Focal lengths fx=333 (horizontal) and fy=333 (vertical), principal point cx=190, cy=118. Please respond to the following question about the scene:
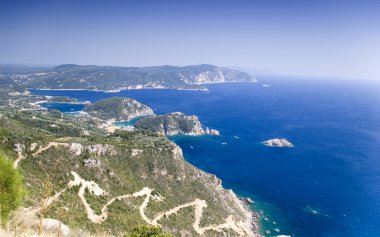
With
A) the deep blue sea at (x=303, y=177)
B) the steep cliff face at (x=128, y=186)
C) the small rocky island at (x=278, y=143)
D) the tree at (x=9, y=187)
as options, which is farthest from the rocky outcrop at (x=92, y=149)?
the small rocky island at (x=278, y=143)

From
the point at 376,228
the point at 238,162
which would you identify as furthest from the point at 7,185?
the point at 238,162

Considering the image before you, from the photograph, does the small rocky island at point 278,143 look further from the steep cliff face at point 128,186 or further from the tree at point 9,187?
the tree at point 9,187

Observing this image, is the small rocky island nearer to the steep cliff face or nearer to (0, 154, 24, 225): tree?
the steep cliff face

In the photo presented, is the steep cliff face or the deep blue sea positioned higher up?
the steep cliff face

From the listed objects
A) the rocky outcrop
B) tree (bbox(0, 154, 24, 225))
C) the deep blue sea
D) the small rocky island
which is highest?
tree (bbox(0, 154, 24, 225))

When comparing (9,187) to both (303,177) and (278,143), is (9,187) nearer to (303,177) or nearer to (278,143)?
(303,177)

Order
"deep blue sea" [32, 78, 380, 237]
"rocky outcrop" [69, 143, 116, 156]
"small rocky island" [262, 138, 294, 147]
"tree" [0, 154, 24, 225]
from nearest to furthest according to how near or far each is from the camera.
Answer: "tree" [0, 154, 24, 225] → "rocky outcrop" [69, 143, 116, 156] → "deep blue sea" [32, 78, 380, 237] → "small rocky island" [262, 138, 294, 147]

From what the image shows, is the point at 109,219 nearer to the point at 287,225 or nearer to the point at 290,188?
the point at 287,225

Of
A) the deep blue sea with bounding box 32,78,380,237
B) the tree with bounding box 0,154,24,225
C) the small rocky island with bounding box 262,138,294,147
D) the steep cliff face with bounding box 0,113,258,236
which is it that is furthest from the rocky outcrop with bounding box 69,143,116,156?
the small rocky island with bounding box 262,138,294,147

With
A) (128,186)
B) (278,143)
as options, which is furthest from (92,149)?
(278,143)
